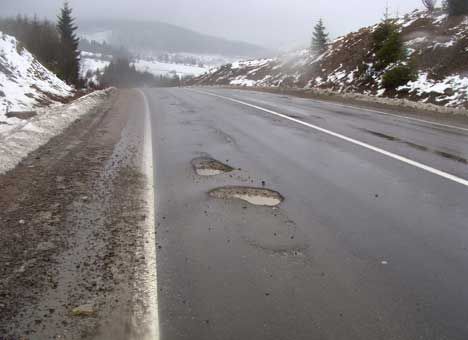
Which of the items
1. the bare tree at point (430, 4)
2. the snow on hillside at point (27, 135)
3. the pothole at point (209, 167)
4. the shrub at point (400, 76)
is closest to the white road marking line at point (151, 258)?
the pothole at point (209, 167)

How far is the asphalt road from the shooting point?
267cm

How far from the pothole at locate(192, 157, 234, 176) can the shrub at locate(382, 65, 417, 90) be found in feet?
55.1

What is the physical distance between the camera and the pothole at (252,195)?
4.94 m

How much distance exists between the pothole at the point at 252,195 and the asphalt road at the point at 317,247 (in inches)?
6.1

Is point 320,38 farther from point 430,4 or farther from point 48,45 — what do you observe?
point 48,45

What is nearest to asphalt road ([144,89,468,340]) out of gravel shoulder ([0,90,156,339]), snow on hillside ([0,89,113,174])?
gravel shoulder ([0,90,156,339])

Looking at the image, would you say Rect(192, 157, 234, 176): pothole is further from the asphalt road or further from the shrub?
the shrub

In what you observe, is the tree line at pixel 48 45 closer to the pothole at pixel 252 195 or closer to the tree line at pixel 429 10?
the tree line at pixel 429 10

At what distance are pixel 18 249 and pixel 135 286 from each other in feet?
4.03

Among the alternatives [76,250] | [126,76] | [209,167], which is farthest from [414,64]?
[126,76]

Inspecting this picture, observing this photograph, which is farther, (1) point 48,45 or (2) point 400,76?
(1) point 48,45

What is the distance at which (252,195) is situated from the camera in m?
5.17

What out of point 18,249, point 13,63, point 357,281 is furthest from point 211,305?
point 13,63

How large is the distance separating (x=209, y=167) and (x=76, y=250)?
3180mm
